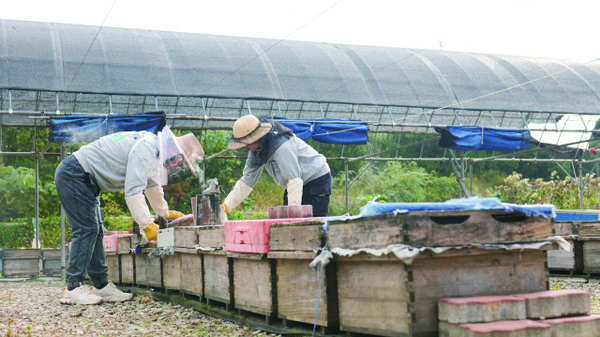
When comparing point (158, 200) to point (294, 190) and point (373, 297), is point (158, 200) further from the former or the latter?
point (373, 297)

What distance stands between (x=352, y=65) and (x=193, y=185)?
797 centimetres

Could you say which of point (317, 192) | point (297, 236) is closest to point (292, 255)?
point (297, 236)

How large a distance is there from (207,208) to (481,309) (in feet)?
10.6

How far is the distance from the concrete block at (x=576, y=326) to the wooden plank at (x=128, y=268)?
543 cm

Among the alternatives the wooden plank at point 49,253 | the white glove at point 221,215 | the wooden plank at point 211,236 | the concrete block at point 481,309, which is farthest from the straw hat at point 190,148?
the wooden plank at point 49,253

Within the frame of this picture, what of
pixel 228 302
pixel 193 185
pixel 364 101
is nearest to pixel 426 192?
pixel 193 185

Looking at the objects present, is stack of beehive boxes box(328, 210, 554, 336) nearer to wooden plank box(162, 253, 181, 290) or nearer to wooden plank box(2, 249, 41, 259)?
wooden plank box(162, 253, 181, 290)

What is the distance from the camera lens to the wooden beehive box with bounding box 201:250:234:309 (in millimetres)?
4328

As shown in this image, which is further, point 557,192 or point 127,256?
point 557,192

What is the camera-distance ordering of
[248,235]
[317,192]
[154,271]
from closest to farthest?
[248,235], [317,192], [154,271]

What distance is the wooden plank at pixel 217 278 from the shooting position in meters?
4.35

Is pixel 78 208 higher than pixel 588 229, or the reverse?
pixel 78 208

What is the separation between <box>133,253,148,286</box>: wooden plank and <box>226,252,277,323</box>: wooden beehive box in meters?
2.62

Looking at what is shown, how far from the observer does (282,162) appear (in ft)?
17.5
